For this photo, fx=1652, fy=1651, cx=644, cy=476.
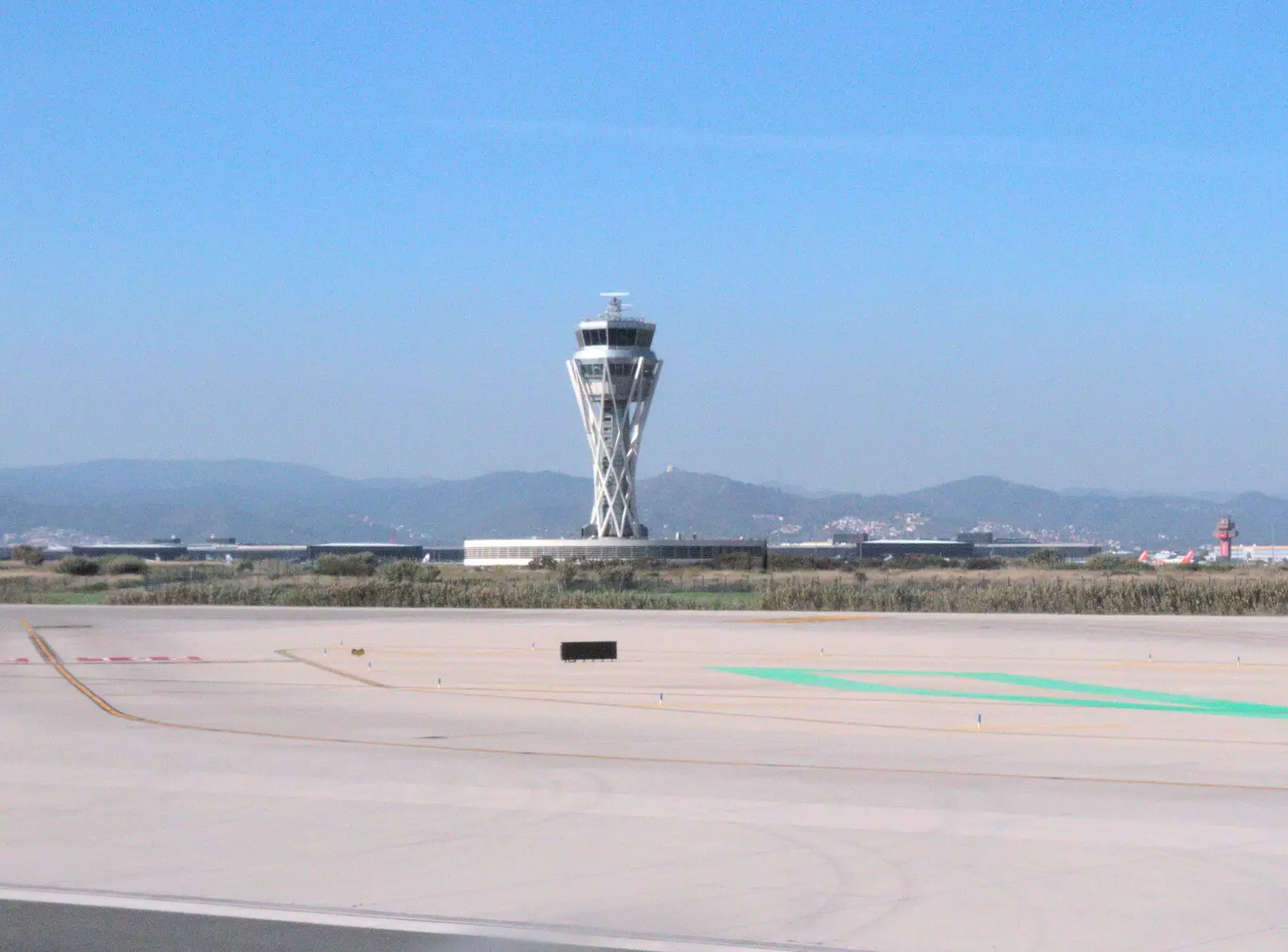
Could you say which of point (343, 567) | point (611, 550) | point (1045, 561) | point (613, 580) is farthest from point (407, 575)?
point (1045, 561)

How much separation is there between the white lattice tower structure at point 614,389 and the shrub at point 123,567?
144 ft

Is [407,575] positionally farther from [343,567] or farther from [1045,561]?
[1045,561]

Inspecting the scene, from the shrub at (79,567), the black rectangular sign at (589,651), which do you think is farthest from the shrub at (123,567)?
the black rectangular sign at (589,651)

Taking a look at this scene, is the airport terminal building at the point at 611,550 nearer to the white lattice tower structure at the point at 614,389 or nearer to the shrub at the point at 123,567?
the white lattice tower structure at the point at 614,389

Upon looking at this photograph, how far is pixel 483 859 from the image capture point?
14.3 m

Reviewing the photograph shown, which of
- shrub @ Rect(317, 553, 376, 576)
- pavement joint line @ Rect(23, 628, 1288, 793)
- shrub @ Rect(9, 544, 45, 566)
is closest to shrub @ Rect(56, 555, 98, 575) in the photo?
shrub @ Rect(317, 553, 376, 576)

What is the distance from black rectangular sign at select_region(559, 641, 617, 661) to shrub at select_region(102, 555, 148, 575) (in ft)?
329

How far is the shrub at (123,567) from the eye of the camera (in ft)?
444

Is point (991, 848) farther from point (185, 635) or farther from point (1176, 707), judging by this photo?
point (185, 635)

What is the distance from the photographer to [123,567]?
139m

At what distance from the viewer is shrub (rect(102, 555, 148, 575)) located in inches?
5326

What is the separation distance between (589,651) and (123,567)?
10808 cm

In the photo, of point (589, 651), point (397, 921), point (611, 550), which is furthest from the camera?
point (611, 550)

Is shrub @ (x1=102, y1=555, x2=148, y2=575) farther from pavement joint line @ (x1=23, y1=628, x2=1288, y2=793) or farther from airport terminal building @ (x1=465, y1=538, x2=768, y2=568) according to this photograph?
pavement joint line @ (x1=23, y1=628, x2=1288, y2=793)
